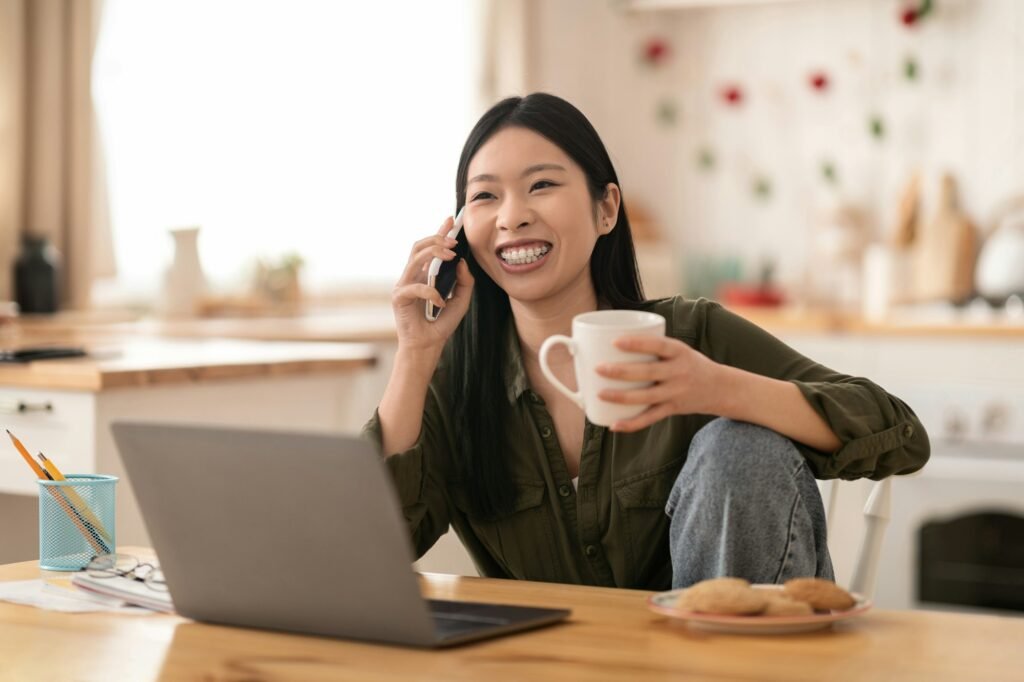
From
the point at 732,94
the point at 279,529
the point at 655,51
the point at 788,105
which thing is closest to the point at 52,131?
the point at 655,51

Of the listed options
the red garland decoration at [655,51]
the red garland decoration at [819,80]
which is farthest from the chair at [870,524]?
the red garland decoration at [655,51]

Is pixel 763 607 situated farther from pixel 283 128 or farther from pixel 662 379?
pixel 283 128

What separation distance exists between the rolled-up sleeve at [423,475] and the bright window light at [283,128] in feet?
9.17

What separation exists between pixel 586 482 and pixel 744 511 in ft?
1.31

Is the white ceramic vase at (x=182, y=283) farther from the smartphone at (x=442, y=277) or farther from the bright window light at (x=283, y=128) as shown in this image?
the smartphone at (x=442, y=277)

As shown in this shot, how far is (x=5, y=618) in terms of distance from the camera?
1.19 m

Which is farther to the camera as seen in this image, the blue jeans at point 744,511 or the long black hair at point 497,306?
the long black hair at point 497,306

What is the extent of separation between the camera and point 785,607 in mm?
1078

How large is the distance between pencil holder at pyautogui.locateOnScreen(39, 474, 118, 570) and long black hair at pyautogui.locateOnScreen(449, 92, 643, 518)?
0.45 metres

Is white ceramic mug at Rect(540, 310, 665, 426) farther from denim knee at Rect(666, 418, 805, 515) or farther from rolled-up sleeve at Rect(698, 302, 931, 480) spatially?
rolled-up sleeve at Rect(698, 302, 931, 480)

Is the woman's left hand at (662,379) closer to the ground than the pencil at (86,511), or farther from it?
farther from it

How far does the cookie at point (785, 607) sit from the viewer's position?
108 centimetres

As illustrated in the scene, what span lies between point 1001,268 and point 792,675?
3.73 meters

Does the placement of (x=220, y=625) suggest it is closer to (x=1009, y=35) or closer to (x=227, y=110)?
(x=227, y=110)
